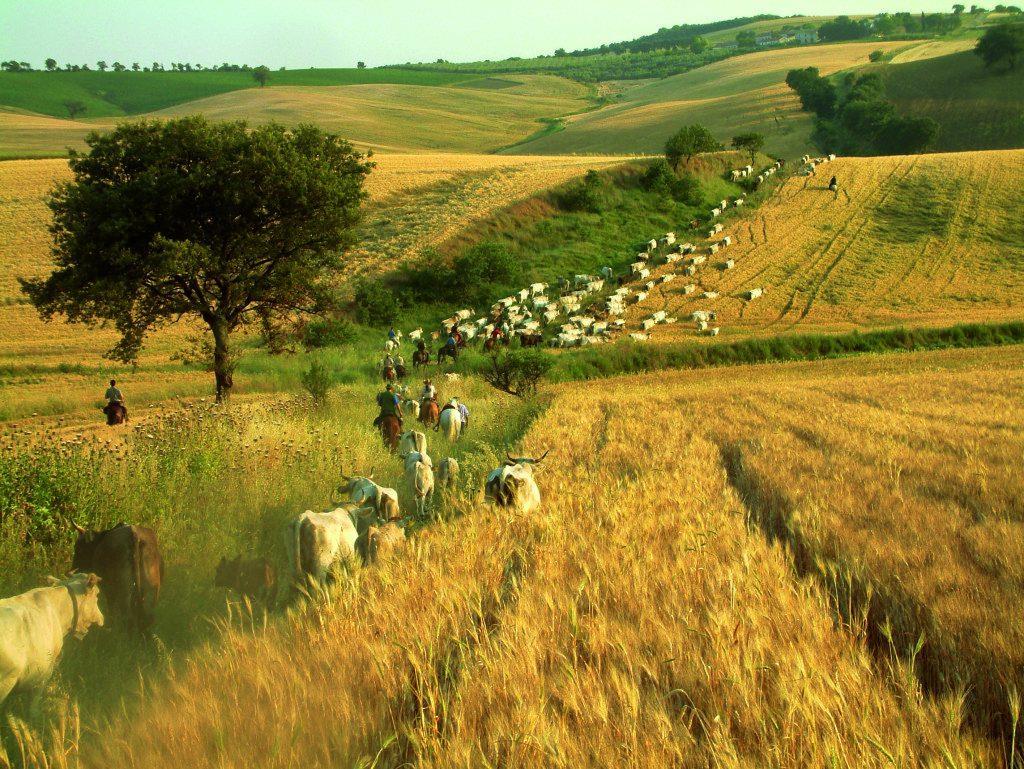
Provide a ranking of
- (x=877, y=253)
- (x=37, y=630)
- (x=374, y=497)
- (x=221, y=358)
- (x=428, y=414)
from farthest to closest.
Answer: (x=877, y=253) < (x=221, y=358) < (x=428, y=414) < (x=374, y=497) < (x=37, y=630)

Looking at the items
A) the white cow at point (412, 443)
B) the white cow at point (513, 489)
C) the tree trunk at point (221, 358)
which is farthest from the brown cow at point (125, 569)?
the tree trunk at point (221, 358)

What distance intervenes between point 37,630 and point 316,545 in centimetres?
230

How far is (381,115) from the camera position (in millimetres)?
121438

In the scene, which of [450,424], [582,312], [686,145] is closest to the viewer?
[450,424]

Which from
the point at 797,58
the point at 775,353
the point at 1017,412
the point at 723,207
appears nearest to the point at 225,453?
the point at 1017,412

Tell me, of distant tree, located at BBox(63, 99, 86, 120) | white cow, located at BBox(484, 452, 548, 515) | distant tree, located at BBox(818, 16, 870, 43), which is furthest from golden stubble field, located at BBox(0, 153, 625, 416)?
distant tree, located at BBox(818, 16, 870, 43)

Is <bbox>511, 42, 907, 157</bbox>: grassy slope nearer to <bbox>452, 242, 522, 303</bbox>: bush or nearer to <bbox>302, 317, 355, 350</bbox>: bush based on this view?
<bbox>452, 242, 522, 303</bbox>: bush

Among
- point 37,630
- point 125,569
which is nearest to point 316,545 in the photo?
point 125,569

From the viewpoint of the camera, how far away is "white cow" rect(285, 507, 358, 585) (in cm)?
669

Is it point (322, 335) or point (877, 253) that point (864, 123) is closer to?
point (877, 253)

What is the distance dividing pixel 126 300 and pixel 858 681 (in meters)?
20.1

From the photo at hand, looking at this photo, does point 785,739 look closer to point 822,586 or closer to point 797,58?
point 822,586

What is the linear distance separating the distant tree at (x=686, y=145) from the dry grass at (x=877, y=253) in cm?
864

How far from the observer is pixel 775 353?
3228cm
